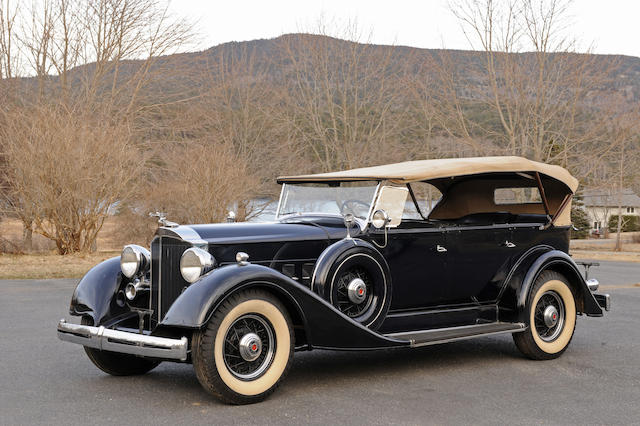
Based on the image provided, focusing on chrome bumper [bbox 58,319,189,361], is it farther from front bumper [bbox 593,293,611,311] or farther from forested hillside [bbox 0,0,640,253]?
forested hillside [bbox 0,0,640,253]

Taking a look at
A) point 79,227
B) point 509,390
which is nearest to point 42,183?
point 79,227

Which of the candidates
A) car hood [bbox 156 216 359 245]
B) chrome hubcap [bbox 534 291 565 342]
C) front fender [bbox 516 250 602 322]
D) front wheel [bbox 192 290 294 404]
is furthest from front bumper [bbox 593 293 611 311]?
front wheel [bbox 192 290 294 404]

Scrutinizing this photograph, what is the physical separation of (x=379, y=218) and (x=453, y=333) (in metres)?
1.25

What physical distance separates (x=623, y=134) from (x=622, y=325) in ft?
66.2

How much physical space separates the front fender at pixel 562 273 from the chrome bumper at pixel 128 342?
3.42 m

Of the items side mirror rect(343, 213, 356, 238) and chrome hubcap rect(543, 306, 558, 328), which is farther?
chrome hubcap rect(543, 306, 558, 328)

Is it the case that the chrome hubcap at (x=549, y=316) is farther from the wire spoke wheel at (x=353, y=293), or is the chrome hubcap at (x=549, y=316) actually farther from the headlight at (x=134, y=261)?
the headlight at (x=134, y=261)

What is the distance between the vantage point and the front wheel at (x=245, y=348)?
506cm

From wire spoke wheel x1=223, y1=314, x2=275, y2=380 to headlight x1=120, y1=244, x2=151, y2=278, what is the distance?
135 centimetres

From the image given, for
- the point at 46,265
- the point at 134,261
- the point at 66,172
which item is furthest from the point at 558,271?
the point at 66,172

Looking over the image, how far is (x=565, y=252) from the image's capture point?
305 inches

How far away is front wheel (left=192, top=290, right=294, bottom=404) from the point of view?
506 cm

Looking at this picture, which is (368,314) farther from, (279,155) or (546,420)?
(279,155)

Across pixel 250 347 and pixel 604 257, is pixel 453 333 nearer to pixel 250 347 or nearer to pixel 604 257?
pixel 250 347
